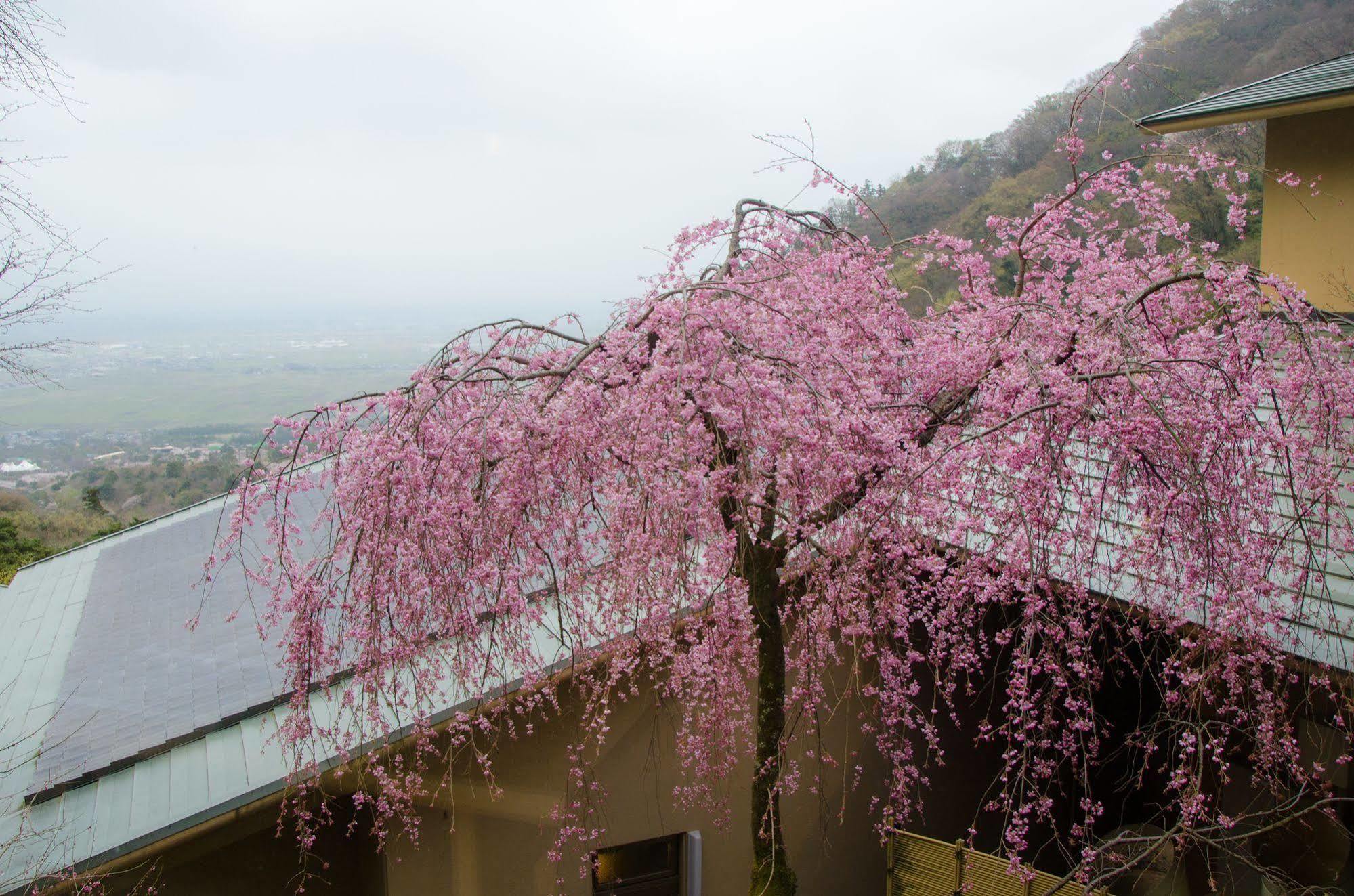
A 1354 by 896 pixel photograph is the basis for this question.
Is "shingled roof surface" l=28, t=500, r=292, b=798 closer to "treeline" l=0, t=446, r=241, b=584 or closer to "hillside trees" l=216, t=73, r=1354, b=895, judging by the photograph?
"hillside trees" l=216, t=73, r=1354, b=895

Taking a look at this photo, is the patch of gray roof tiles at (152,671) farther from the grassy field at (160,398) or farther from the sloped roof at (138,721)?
the grassy field at (160,398)

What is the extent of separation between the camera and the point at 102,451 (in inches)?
403

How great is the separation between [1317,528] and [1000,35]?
20.9 m

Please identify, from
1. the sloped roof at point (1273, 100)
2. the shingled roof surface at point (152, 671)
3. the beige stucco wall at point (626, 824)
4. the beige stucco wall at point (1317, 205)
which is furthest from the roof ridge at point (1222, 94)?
the shingled roof surface at point (152, 671)

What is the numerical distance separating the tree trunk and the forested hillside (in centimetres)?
720

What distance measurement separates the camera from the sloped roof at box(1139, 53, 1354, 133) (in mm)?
5248

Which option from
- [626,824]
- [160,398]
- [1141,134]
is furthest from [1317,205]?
[160,398]

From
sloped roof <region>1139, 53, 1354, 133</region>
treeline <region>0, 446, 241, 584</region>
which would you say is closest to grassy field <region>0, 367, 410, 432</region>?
treeline <region>0, 446, 241, 584</region>

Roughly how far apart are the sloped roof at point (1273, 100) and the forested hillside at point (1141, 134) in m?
4.41

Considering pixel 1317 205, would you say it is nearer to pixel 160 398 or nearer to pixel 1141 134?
pixel 1141 134

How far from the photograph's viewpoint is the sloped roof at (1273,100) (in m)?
5.25

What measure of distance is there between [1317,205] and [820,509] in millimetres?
5030

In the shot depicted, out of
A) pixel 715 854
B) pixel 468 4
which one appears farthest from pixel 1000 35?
pixel 715 854

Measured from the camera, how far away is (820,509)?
11.0 ft
